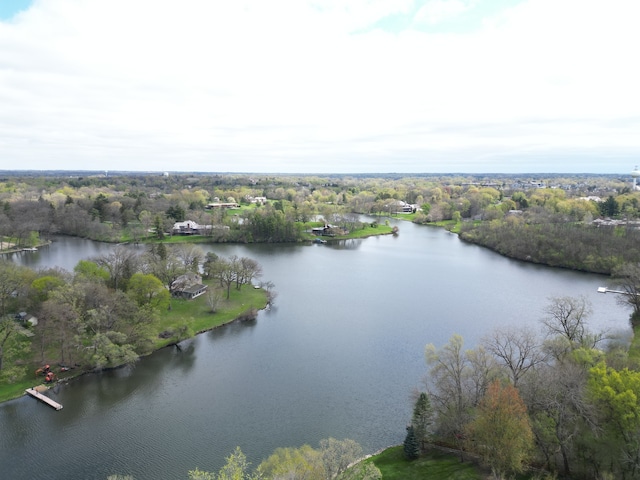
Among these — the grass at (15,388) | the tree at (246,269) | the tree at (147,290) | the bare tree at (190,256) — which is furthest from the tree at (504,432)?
the bare tree at (190,256)

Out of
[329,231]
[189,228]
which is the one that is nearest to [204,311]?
[189,228]

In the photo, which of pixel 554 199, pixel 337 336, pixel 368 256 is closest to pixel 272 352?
pixel 337 336

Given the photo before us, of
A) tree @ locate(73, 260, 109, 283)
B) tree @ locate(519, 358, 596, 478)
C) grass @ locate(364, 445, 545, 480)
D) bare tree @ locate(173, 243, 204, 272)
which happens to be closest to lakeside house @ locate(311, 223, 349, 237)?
bare tree @ locate(173, 243, 204, 272)

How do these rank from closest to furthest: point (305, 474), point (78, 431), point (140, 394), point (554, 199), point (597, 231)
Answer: point (305, 474), point (78, 431), point (140, 394), point (597, 231), point (554, 199)

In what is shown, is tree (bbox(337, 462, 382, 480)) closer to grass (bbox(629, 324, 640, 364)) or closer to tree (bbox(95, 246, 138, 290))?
grass (bbox(629, 324, 640, 364))

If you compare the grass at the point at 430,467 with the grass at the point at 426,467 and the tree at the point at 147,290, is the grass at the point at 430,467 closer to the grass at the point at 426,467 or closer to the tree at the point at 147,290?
the grass at the point at 426,467

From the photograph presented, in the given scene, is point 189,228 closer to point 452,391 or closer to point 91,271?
point 91,271

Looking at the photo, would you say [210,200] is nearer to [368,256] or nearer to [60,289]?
[368,256]
